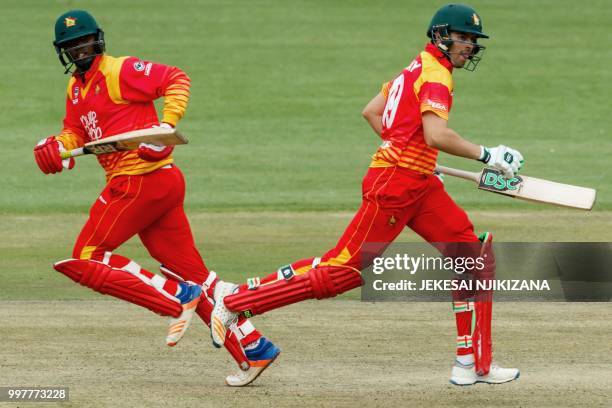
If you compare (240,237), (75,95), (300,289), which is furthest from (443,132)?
(240,237)

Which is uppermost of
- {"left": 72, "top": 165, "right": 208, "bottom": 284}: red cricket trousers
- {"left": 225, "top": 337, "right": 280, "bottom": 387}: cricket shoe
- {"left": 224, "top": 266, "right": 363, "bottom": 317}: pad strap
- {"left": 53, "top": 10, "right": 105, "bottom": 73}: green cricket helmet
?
{"left": 53, "top": 10, "right": 105, "bottom": 73}: green cricket helmet

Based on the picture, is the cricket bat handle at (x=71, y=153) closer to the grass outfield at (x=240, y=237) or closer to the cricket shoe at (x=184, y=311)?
the cricket shoe at (x=184, y=311)

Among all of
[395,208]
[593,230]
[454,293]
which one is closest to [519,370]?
[454,293]

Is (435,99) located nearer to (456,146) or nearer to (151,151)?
(456,146)

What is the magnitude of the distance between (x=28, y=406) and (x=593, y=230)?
751cm

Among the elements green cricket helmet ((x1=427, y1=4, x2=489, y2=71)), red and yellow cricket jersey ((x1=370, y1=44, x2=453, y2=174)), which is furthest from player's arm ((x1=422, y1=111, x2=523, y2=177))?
green cricket helmet ((x1=427, y1=4, x2=489, y2=71))

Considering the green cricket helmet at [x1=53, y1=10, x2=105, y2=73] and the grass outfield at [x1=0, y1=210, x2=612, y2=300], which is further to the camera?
the grass outfield at [x1=0, y1=210, x2=612, y2=300]

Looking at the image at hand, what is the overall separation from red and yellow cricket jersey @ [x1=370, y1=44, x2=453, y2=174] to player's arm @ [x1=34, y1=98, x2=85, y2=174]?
1818 mm

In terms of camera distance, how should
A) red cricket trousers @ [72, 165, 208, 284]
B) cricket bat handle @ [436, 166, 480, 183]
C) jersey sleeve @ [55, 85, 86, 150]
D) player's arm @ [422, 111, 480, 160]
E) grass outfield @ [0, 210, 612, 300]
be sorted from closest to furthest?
player's arm @ [422, 111, 480, 160], red cricket trousers @ [72, 165, 208, 284], cricket bat handle @ [436, 166, 480, 183], jersey sleeve @ [55, 85, 86, 150], grass outfield @ [0, 210, 612, 300]

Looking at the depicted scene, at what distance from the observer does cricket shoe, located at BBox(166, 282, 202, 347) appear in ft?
25.8

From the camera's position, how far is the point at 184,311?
26.0 feet

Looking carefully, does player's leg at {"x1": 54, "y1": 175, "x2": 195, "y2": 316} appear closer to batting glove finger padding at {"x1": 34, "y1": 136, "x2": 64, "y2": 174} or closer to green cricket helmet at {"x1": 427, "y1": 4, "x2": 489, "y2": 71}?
batting glove finger padding at {"x1": 34, "y1": 136, "x2": 64, "y2": 174}

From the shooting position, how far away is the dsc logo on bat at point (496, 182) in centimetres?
801

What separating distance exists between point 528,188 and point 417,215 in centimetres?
76
